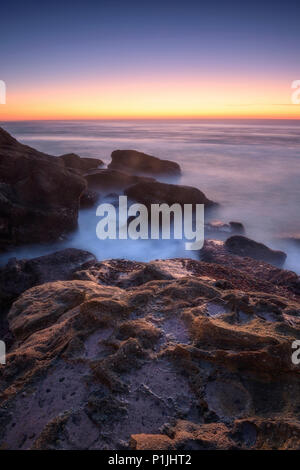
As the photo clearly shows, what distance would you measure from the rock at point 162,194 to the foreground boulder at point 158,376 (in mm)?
8638

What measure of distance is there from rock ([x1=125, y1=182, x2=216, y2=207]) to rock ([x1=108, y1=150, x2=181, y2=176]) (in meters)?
8.27

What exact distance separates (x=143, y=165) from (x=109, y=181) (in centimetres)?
662

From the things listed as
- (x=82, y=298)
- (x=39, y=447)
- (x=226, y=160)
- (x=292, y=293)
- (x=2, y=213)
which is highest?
(x=226, y=160)

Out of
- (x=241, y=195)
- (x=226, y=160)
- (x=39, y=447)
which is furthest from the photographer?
(x=226, y=160)

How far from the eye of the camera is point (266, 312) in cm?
307

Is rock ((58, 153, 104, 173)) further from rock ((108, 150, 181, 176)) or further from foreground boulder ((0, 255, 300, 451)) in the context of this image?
foreground boulder ((0, 255, 300, 451))

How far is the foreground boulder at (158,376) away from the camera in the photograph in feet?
6.29

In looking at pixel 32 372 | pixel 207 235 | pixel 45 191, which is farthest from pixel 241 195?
pixel 32 372

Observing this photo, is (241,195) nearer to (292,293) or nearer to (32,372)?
(292,293)

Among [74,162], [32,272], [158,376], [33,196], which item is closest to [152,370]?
[158,376]

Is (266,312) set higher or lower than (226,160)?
lower

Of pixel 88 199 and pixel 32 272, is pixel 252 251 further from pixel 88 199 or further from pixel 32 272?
pixel 88 199

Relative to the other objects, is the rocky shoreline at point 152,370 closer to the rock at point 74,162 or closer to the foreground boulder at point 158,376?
the foreground boulder at point 158,376

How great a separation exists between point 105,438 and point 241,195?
1507 centimetres
